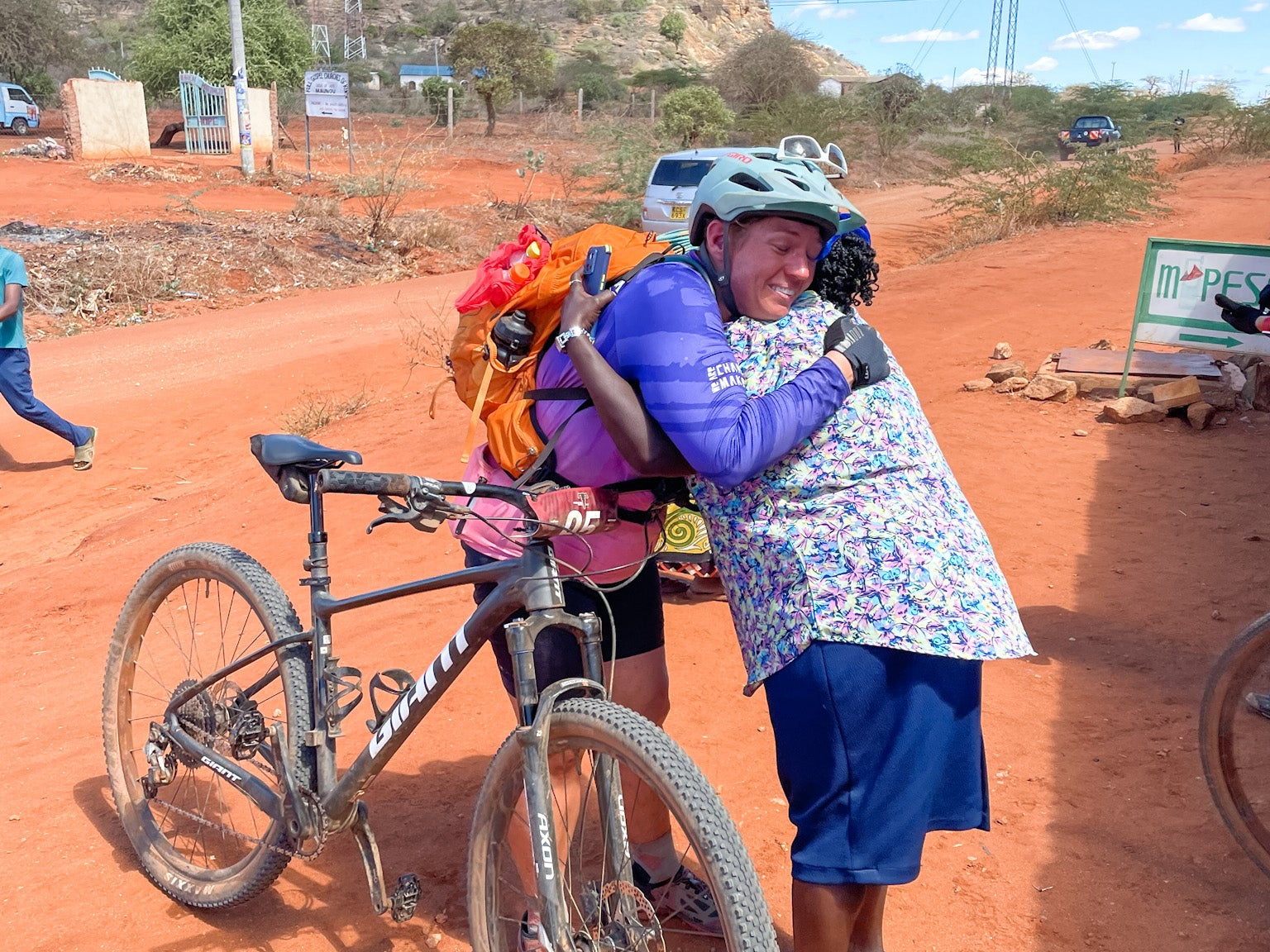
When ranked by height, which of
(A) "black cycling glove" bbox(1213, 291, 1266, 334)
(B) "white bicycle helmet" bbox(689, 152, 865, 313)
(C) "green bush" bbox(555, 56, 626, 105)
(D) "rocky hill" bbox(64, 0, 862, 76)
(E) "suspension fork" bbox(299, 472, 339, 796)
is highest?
(D) "rocky hill" bbox(64, 0, 862, 76)

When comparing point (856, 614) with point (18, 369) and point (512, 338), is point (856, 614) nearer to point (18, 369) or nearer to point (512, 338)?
point (512, 338)

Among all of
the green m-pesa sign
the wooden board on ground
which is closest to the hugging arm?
the green m-pesa sign

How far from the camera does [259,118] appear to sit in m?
30.7

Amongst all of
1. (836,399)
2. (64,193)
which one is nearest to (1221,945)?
(836,399)

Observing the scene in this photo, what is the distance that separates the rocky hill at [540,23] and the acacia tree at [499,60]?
68.8ft

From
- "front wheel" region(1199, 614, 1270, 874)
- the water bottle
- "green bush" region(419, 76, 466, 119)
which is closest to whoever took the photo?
the water bottle

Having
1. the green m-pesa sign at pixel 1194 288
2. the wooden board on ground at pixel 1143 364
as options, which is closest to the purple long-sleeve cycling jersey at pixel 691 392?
the green m-pesa sign at pixel 1194 288

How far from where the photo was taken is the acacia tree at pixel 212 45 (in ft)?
114

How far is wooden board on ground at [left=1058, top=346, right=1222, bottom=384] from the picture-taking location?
8.09m

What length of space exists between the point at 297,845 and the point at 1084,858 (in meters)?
2.11

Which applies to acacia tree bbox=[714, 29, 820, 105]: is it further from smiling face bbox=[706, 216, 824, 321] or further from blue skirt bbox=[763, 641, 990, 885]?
blue skirt bbox=[763, 641, 990, 885]

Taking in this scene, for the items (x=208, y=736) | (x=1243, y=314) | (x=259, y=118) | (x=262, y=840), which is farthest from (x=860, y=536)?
(x=259, y=118)

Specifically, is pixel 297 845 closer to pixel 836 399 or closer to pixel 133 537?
pixel 836 399

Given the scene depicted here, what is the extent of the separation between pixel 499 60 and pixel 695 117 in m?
10.9
